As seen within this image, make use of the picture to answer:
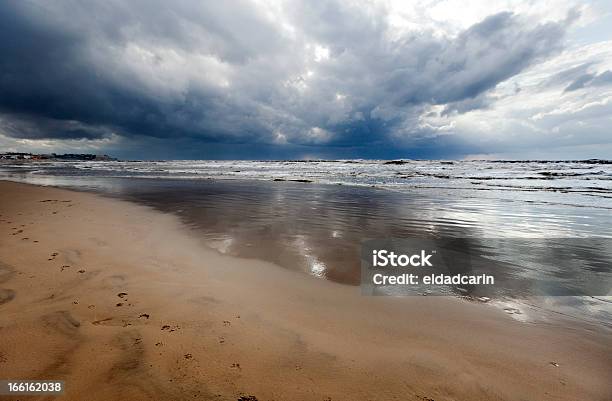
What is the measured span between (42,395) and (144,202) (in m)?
12.9

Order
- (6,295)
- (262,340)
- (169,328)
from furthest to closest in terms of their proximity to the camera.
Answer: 1. (6,295)
2. (169,328)
3. (262,340)

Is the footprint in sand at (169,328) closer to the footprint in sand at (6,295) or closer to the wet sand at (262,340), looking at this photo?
the wet sand at (262,340)

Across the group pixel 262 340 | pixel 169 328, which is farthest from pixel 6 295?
pixel 262 340

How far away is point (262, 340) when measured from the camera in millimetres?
3391

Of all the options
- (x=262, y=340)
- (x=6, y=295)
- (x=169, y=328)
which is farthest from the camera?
(x=6, y=295)

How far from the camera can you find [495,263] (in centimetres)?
622

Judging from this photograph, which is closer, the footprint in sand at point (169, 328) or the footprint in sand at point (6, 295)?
the footprint in sand at point (169, 328)

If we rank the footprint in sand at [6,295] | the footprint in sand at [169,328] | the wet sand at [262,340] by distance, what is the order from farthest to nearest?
the footprint in sand at [6,295], the footprint in sand at [169,328], the wet sand at [262,340]

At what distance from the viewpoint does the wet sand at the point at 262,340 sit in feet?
8.87

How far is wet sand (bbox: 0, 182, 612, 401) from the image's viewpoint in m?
2.71

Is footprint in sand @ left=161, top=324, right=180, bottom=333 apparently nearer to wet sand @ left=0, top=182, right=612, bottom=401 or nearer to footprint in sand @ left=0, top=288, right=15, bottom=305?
wet sand @ left=0, top=182, right=612, bottom=401

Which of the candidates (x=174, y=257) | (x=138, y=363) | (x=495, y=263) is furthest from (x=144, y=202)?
(x=495, y=263)

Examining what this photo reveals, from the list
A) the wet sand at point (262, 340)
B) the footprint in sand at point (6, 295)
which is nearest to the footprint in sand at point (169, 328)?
the wet sand at point (262, 340)

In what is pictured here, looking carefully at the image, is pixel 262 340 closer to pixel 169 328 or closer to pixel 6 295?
pixel 169 328
